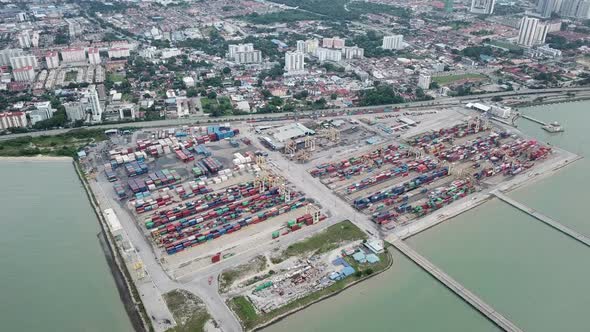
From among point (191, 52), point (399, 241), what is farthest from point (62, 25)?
point (399, 241)

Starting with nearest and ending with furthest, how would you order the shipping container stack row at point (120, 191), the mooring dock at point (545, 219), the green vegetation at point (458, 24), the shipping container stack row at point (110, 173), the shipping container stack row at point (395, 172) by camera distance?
Result: 1. the mooring dock at point (545, 219)
2. the shipping container stack row at point (120, 191)
3. the shipping container stack row at point (395, 172)
4. the shipping container stack row at point (110, 173)
5. the green vegetation at point (458, 24)

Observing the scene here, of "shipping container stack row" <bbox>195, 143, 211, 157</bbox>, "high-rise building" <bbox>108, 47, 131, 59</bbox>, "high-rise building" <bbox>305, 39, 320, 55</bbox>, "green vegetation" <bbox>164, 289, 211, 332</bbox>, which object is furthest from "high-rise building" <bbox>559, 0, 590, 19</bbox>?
"green vegetation" <bbox>164, 289, 211, 332</bbox>

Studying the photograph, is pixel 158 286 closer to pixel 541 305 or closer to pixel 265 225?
pixel 265 225

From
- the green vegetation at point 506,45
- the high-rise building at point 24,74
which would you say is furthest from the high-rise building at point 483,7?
the high-rise building at point 24,74

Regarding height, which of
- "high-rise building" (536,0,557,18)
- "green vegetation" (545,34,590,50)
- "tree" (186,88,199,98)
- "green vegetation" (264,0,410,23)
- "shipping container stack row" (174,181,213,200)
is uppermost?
"high-rise building" (536,0,557,18)

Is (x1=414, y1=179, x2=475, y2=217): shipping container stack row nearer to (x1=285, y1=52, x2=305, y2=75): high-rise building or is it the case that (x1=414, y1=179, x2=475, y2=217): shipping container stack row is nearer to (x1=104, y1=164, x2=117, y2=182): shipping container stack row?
(x1=104, y1=164, x2=117, y2=182): shipping container stack row

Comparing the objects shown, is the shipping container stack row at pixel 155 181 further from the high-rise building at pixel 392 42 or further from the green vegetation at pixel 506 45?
the green vegetation at pixel 506 45

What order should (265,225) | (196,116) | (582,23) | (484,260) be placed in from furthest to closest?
(582,23) → (196,116) → (265,225) → (484,260)
